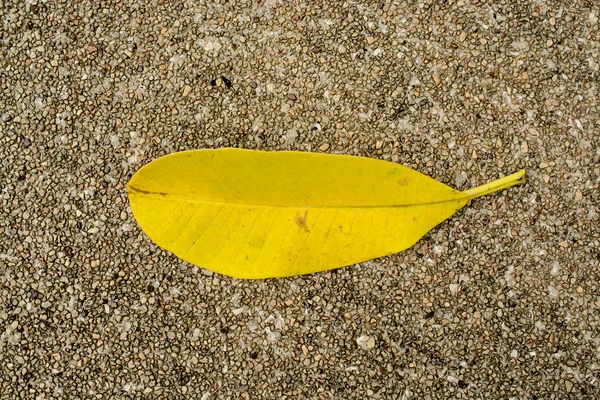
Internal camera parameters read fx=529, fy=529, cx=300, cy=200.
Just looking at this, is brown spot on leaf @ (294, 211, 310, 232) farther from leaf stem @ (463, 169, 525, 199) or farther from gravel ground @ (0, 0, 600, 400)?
leaf stem @ (463, 169, 525, 199)

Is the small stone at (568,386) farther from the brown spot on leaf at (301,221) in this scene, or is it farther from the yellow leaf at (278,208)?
the brown spot on leaf at (301,221)

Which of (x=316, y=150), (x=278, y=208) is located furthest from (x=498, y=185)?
(x=278, y=208)

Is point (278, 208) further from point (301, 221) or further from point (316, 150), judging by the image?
point (316, 150)

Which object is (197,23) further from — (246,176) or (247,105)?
(246,176)

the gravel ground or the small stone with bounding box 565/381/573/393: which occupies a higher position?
the gravel ground

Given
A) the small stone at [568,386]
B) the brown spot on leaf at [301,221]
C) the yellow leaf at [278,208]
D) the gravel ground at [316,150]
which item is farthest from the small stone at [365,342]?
the small stone at [568,386]

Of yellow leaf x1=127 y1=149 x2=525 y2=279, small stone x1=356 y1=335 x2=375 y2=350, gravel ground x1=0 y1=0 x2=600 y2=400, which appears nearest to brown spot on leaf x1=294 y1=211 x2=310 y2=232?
yellow leaf x1=127 y1=149 x2=525 y2=279

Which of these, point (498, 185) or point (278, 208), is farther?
point (498, 185)
